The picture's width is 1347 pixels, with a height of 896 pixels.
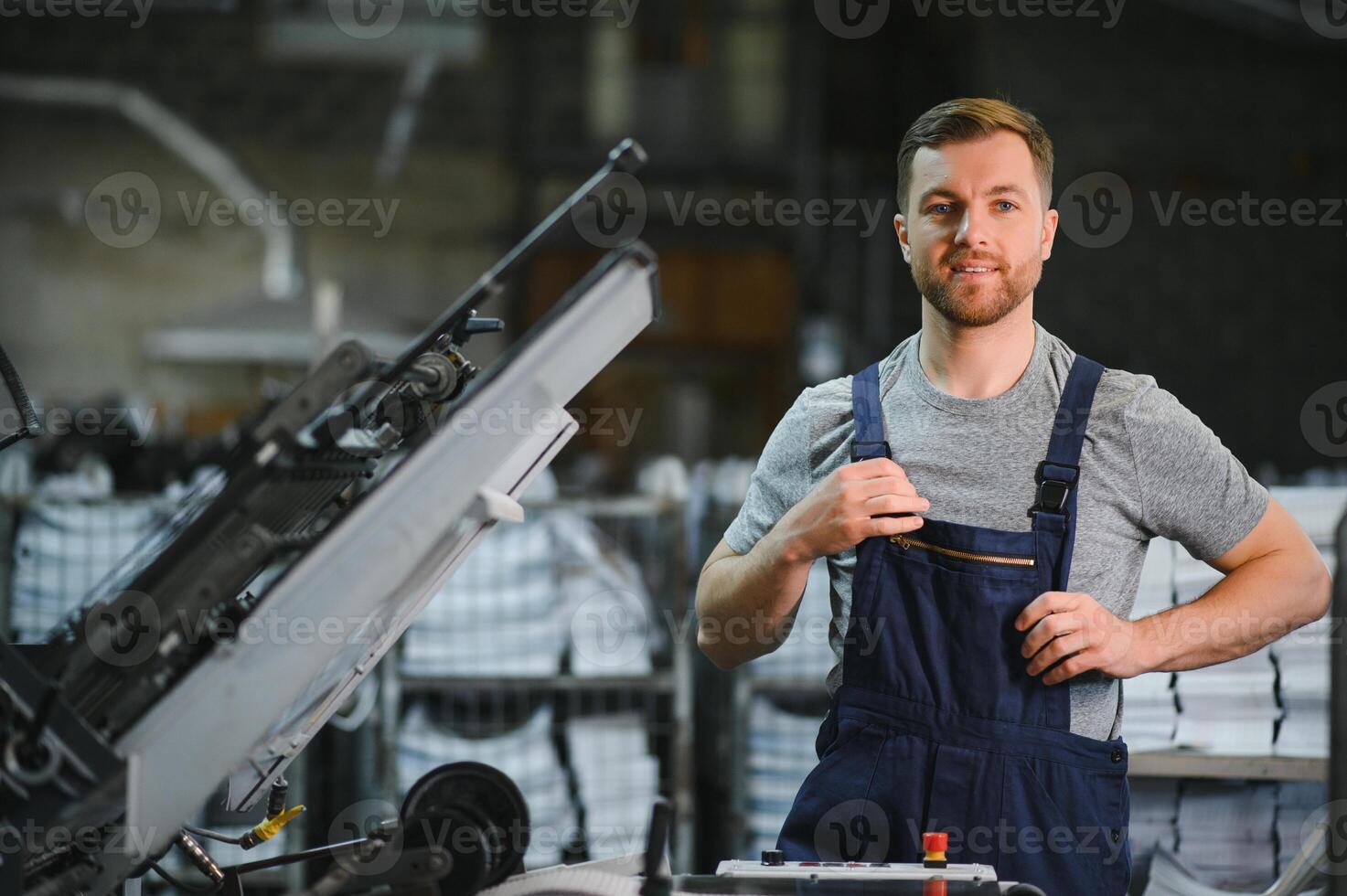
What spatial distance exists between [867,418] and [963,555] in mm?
214

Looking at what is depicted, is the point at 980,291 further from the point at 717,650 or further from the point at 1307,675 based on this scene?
the point at 1307,675

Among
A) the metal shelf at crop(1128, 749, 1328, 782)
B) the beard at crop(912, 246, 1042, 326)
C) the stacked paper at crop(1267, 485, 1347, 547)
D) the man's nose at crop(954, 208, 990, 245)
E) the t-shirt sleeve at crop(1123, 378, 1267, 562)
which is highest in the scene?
the man's nose at crop(954, 208, 990, 245)

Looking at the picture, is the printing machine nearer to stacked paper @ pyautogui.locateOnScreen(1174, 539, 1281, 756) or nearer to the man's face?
the man's face

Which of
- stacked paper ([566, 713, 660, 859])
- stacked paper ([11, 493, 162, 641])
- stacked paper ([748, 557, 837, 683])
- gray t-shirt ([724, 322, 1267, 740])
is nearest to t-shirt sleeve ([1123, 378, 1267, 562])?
gray t-shirt ([724, 322, 1267, 740])

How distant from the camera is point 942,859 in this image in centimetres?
127

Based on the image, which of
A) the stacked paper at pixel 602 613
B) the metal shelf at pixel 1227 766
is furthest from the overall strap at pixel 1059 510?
the stacked paper at pixel 602 613

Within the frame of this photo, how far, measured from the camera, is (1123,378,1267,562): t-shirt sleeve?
148cm

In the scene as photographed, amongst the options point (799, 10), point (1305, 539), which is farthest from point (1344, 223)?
point (1305, 539)

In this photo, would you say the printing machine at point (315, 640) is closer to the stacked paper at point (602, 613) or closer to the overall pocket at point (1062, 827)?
the overall pocket at point (1062, 827)

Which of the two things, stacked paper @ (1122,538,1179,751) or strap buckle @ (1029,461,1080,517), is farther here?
stacked paper @ (1122,538,1179,751)

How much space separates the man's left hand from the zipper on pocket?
5 cm

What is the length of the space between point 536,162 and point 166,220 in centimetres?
299

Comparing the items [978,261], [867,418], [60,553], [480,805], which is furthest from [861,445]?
[60,553]

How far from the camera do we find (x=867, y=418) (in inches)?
62.3
